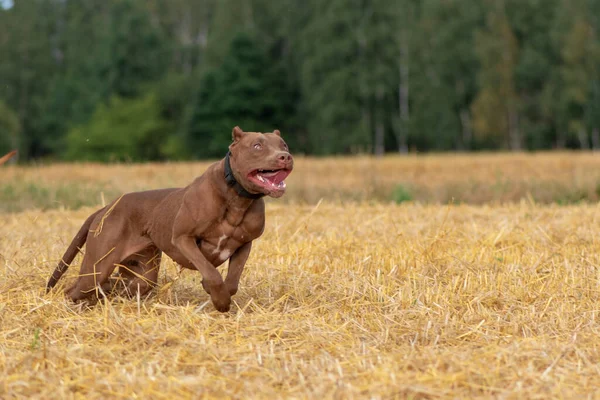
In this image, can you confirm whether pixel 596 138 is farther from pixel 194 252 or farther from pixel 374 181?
pixel 194 252

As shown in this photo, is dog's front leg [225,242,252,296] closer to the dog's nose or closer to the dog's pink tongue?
the dog's pink tongue

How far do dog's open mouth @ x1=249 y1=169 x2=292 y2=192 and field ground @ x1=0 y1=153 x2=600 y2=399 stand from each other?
0.92 meters

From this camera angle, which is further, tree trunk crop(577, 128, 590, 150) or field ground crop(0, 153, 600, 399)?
tree trunk crop(577, 128, 590, 150)

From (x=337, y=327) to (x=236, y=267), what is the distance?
0.84 m

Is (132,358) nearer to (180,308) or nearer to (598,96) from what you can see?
(180,308)

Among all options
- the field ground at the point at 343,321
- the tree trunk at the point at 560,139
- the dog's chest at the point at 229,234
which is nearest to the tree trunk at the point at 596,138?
the tree trunk at the point at 560,139

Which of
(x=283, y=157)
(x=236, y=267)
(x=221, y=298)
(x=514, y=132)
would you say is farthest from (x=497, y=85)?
(x=221, y=298)

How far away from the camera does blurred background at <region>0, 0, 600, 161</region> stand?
4350cm

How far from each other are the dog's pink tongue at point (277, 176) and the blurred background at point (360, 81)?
112 ft

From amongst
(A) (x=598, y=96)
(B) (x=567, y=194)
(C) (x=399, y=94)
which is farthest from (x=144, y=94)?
(B) (x=567, y=194)

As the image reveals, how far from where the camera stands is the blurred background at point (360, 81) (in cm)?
4350

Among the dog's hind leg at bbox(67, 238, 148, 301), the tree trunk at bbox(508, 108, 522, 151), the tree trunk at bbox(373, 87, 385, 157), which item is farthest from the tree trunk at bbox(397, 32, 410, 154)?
the dog's hind leg at bbox(67, 238, 148, 301)

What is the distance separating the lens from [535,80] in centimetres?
4541

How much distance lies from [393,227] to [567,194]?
7.09m
